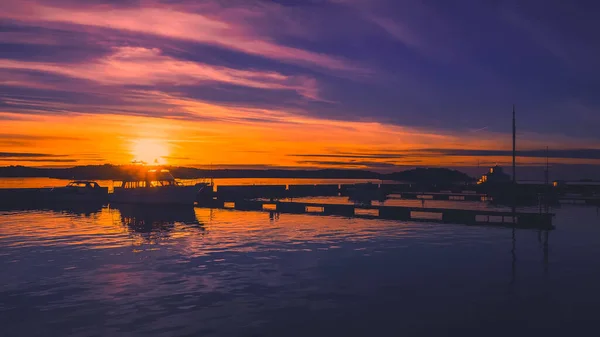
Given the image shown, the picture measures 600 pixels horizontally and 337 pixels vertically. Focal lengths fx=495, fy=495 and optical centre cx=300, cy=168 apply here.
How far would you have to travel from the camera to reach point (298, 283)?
60.0 feet

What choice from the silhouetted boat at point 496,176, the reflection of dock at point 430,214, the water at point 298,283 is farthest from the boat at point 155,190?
the silhouetted boat at point 496,176

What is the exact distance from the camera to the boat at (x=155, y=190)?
58469 mm

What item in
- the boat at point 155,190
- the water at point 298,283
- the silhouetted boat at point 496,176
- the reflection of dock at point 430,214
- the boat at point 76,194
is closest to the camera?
the water at point 298,283

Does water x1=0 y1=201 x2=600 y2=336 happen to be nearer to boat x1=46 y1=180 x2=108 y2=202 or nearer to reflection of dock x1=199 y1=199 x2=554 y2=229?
reflection of dock x1=199 y1=199 x2=554 y2=229

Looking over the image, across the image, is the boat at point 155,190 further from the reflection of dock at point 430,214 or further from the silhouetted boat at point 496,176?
the silhouetted boat at point 496,176

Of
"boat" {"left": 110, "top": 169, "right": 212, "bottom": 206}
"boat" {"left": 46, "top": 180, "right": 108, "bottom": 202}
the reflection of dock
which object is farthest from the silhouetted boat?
"boat" {"left": 46, "top": 180, "right": 108, "bottom": 202}

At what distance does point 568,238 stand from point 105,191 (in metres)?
57.3

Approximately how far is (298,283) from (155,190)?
4464 cm

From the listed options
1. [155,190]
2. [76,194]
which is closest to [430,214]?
[155,190]

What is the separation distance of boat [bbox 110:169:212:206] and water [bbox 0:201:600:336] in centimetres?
2397

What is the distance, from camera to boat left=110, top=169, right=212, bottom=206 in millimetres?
58469

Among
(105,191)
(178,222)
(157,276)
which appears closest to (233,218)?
(178,222)

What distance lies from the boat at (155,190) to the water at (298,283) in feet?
78.7

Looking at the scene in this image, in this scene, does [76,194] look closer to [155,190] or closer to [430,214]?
[155,190]
